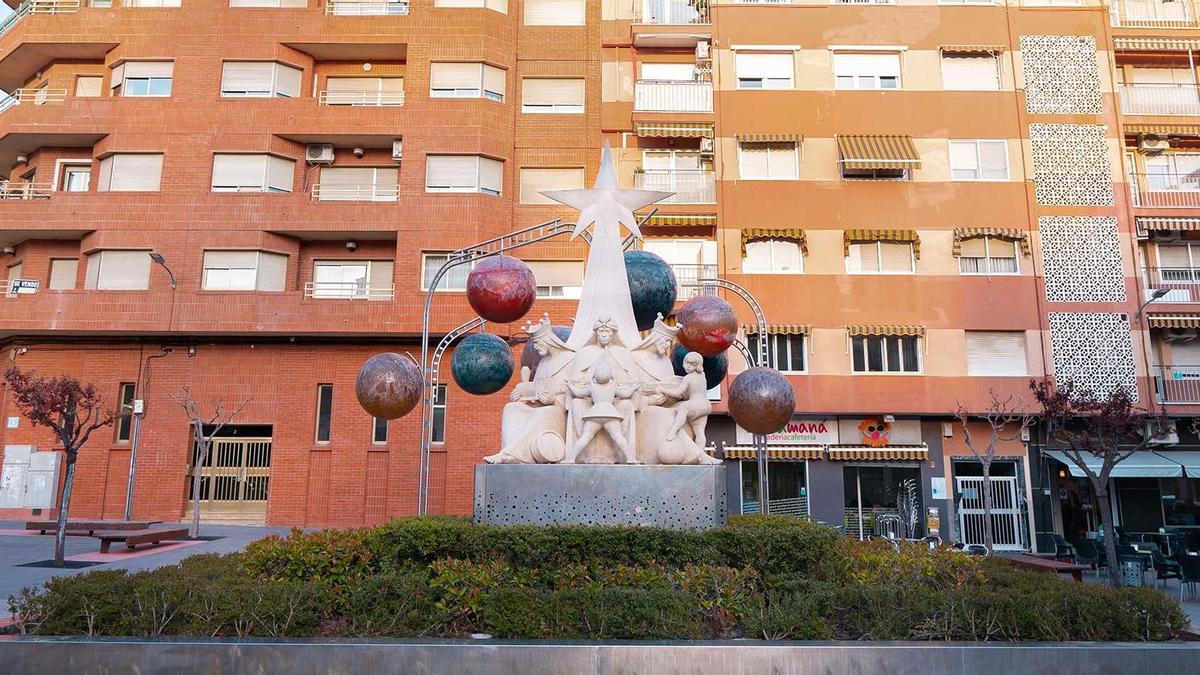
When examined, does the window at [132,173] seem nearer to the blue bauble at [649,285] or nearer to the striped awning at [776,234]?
the striped awning at [776,234]

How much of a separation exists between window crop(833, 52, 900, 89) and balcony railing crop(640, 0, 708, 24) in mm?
5561

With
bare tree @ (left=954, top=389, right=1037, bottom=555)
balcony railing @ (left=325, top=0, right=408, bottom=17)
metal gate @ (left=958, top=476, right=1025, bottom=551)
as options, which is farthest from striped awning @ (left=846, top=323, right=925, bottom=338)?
balcony railing @ (left=325, top=0, right=408, bottom=17)

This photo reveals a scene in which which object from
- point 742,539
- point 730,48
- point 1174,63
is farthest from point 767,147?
point 742,539

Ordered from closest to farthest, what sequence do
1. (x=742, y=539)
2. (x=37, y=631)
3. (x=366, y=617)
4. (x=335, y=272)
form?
(x=37, y=631)
(x=366, y=617)
(x=742, y=539)
(x=335, y=272)

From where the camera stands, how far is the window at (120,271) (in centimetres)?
2602

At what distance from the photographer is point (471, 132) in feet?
87.8

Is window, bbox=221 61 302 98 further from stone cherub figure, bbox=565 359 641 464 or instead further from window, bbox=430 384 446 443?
stone cherub figure, bbox=565 359 641 464

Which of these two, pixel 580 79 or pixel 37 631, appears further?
pixel 580 79

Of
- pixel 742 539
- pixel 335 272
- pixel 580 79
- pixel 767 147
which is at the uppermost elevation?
pixel 580 79

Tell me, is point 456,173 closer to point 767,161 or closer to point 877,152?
point 767,161

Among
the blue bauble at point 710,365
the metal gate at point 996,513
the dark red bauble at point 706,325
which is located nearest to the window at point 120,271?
the blue bauble at point 710,365

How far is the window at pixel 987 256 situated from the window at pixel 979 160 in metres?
2.43

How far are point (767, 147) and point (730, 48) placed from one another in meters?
4.22

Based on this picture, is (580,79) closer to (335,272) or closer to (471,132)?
(471,132)
